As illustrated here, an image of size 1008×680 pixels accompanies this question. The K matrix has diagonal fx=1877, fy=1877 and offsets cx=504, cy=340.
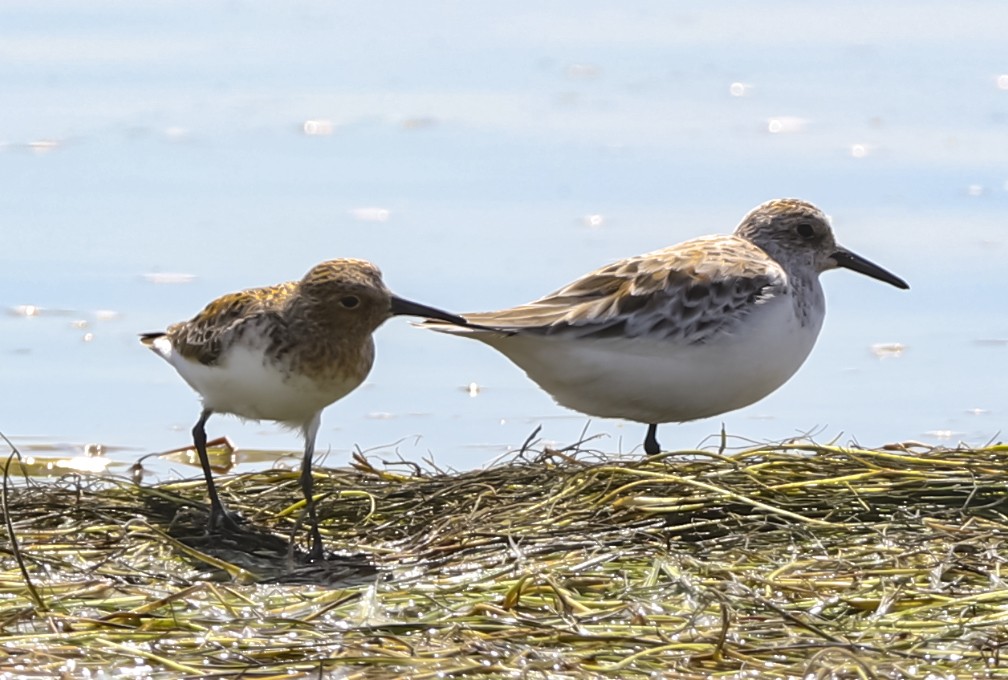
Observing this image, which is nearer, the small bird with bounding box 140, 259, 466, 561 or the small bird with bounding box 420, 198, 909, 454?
the small bird with bounding box 140, 259, 466, 561

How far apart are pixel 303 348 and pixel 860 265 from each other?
11.1 feet

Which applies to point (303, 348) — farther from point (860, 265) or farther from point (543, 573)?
point (860, 265)

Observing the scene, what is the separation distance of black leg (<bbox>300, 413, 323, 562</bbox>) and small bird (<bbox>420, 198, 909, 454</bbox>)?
112 cm

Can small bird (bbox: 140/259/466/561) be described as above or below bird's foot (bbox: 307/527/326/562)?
above

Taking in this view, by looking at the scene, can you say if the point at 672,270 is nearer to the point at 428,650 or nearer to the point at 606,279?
the point at 606,279

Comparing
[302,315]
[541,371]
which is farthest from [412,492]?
[541,371]

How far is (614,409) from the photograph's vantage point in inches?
289

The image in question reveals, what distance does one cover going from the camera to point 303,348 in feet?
19.1

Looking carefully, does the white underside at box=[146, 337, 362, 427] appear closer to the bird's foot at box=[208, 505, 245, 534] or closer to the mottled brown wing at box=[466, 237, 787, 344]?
the bird's foot at box=[208, 505, 245, 534]

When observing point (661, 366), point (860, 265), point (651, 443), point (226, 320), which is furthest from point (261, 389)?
point (860, 265)

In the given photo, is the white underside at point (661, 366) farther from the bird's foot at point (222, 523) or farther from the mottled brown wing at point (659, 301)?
the bird's foot at point (222, 523)

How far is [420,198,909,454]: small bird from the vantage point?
7.21 m

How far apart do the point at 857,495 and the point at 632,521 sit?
2.37ft

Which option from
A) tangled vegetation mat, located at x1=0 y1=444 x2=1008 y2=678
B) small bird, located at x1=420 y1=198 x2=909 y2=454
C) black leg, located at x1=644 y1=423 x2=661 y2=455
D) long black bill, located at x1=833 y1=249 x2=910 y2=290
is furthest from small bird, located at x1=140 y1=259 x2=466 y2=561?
long black bill, located at x1=833 y1=249 x2=910 y2=290
